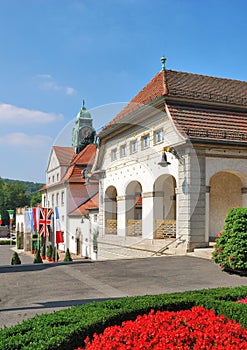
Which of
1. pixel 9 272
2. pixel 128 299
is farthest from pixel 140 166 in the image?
pixel 128 299

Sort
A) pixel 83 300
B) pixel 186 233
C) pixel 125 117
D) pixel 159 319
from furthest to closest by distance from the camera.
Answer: pixel 125 117
pixel 186 233
pixel 83 300
pixel 159 319

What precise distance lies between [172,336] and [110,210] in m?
21.8

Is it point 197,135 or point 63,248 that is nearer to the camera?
point 197,135

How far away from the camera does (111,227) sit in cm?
2456

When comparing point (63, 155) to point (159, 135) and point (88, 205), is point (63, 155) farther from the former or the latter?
point (159, 135)

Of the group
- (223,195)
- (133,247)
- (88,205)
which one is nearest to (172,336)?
(223,195)

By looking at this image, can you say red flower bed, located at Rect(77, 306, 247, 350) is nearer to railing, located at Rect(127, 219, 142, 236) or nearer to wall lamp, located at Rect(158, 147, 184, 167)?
wall lamp, located at Rect(158, 147, 184, 167)

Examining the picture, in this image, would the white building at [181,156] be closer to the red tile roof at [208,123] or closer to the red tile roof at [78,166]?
the red tile roof at [208,123]

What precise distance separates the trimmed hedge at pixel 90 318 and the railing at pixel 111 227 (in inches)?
679

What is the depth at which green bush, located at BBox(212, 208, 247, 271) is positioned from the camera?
11234 mm

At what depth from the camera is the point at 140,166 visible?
19672 mm

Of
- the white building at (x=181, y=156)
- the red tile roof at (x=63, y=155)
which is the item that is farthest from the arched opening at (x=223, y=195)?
the red tile roof at (x=63, y=155)

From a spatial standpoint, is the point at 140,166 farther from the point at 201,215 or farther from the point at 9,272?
the point at 9,272

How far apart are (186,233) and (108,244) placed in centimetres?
883
